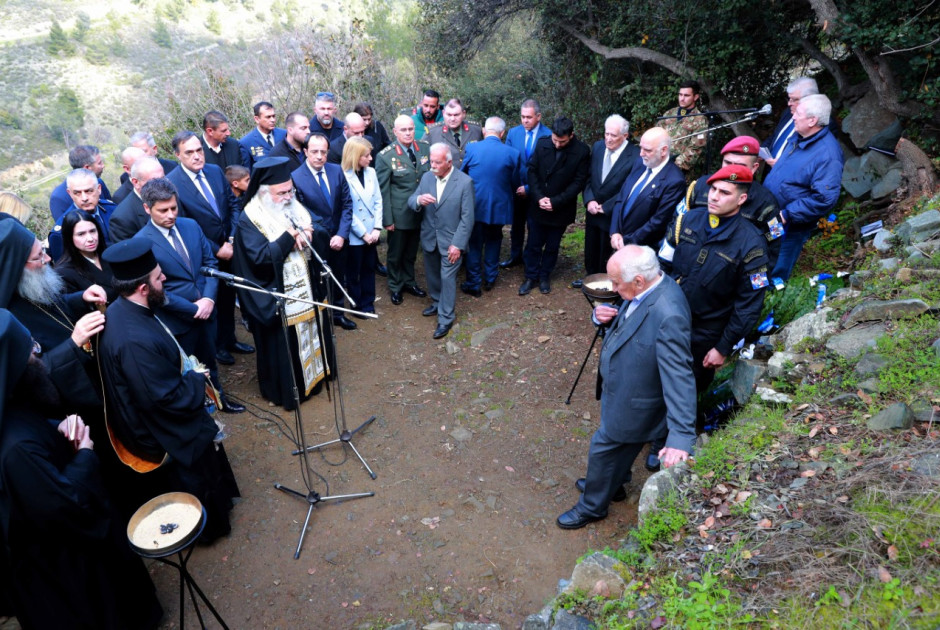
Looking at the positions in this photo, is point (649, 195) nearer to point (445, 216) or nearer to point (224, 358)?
point (445, 216)

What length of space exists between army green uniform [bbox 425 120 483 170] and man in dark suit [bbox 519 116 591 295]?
1.16 meters

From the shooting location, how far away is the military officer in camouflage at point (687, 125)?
23.2ft

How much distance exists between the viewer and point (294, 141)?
6.91 metres

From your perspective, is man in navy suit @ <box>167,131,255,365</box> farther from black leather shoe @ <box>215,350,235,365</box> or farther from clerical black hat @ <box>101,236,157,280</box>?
clerical black hat @ <box>101,236,157,280</box>

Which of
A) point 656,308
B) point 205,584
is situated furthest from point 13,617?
point 656,308

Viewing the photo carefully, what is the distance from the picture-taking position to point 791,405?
3709 millimetres

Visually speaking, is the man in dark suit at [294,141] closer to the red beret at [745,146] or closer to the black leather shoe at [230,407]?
the black leather shoe at [230,407]

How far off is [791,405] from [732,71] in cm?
673

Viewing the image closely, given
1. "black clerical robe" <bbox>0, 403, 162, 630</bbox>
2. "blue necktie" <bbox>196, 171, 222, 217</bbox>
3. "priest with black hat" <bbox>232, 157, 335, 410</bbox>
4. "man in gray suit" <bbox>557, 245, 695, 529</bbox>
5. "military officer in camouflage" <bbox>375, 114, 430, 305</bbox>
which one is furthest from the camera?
"military officer in camouflage" <bbox>375, 114, 430, 305</bbox>

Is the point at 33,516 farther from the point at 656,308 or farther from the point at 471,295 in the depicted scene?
the point at 471,295

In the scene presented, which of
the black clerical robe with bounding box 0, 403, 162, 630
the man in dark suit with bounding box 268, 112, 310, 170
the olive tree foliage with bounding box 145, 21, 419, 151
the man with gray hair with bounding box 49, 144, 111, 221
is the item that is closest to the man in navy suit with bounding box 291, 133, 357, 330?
the man in dark suit with bounding box 268, 112, 310, 170

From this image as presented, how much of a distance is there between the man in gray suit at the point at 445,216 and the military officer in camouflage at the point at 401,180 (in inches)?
9.7

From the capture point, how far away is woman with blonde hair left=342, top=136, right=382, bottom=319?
6.48 metres

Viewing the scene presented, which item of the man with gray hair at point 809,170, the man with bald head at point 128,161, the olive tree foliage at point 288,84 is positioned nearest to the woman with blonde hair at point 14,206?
the man with bald head at point 128,161
